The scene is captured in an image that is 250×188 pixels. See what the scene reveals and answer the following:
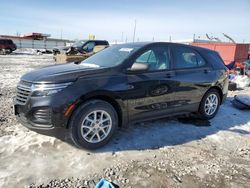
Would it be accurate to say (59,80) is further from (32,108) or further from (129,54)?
(129,54)

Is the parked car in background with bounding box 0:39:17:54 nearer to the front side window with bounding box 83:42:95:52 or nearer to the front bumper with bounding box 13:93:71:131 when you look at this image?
the front side window with bounding box 83:42:95:52

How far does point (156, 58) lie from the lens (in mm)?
4383

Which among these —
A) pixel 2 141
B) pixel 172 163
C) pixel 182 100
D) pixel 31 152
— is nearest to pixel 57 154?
pixel 31 152

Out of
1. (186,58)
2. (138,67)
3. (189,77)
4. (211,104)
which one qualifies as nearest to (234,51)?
(211,104)

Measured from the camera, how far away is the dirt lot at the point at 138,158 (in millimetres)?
2986

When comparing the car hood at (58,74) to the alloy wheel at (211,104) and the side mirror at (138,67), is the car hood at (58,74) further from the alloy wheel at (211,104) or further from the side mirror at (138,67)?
the alloy wheel at (211,104)

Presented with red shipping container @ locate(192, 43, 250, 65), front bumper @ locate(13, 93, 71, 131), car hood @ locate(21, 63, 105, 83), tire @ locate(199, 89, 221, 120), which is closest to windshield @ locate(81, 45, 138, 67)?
car hood @ locate(21, 63, 105, 83)

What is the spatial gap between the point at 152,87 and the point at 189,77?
3.37 feet

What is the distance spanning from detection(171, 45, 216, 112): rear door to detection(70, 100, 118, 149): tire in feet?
4.85

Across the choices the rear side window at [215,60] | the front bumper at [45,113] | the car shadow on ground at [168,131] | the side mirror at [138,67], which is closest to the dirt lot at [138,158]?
the car shadow on ground at [168,131]

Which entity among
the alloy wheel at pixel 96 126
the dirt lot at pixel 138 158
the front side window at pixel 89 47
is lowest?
the dirt lot at pixel 138 158

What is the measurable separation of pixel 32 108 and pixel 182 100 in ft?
8.97

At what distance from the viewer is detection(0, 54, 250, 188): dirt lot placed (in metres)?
2.99

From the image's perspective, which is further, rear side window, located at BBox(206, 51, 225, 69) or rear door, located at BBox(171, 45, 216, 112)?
rear side window, located at BBox(206, 51, 225, 69)
